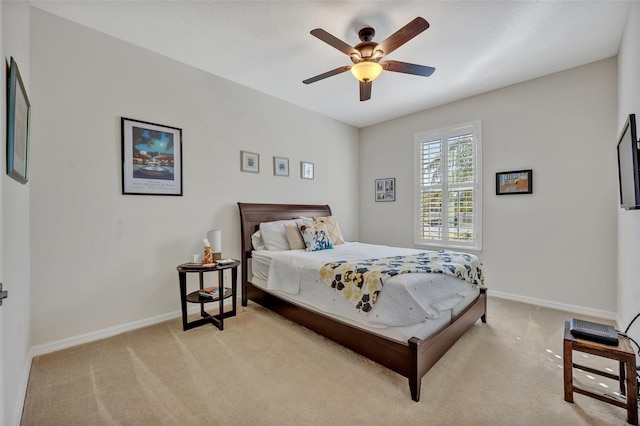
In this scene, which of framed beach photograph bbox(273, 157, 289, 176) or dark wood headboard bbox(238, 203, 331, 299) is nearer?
dark wood headboard bbox(238, 203, 331, 299)

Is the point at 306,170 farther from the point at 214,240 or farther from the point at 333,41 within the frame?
the point at 333,41

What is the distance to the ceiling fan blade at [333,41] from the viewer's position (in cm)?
201

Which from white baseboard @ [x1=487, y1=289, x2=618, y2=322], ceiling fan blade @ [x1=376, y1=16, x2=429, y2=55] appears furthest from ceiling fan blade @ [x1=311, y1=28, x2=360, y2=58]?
white baseboard @ [x1=487, y1=289, x2=618, y2=322]

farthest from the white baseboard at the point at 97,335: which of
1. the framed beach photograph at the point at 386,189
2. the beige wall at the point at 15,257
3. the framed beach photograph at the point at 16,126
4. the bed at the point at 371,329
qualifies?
the framed beach photograph at the point at 386,189

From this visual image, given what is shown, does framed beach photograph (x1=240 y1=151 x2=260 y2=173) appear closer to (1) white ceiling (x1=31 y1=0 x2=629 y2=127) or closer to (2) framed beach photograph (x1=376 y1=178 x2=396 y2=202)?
(1) white ceiling (x1=31 y1=0 x2=629 y2=127)

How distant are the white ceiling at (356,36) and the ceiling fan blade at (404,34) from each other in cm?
32

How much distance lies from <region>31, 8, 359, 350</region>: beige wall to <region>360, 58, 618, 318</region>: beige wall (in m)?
3.23

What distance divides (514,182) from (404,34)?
104 inches

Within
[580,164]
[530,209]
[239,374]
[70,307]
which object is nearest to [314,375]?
[239,374]

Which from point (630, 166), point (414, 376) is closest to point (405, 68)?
point (630, 166)

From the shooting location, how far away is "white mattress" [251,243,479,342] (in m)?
1.92

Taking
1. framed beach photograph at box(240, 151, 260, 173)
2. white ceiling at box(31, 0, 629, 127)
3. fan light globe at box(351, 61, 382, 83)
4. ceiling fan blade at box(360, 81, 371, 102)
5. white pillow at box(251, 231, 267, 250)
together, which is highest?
white ceiling at box(31, 0, 629, 127)

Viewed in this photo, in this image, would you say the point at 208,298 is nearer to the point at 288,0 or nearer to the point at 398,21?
the point at 288,0

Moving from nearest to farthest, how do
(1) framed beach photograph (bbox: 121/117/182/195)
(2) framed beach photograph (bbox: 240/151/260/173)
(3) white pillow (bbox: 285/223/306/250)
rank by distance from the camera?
(1) framed beach photograph (bbox: 121/117/182/195), (3) white pillow (bbox: 285/223/306/250), (2) framed beach photograph (bbox: 240/151/260/173)
